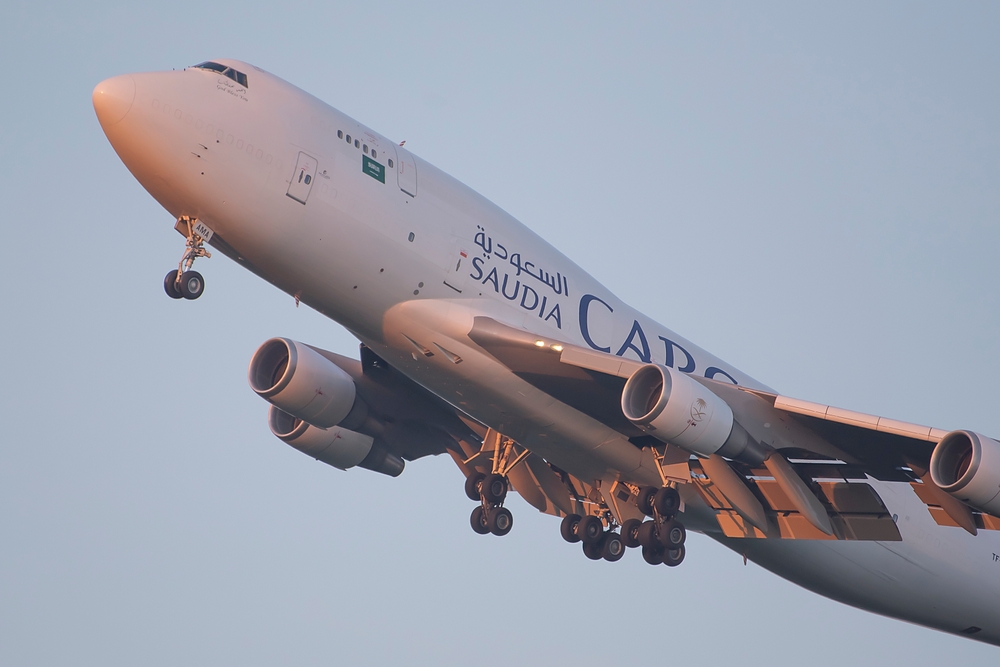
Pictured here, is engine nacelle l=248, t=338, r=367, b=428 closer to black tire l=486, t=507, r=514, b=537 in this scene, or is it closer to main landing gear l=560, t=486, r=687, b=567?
black tire l=486, t=507, r=514, b=537

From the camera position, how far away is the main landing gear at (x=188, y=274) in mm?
19125

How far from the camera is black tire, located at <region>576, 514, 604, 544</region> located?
23.9 m

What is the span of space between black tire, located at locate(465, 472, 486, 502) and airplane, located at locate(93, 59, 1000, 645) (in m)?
0.03

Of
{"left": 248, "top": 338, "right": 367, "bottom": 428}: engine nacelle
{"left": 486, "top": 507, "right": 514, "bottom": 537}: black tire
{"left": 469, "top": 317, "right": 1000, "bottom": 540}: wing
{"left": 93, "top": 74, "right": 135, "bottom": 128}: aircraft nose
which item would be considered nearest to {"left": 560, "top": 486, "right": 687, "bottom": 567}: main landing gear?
{"left": 469, "top": 317, "right": 1000, "bottom": 540}: wing

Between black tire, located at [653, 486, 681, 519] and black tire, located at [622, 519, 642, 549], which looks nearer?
black tire, located at [653, 486, 681, 519]

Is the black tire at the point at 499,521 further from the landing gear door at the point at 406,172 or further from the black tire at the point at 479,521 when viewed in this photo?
the landing gear door at the point at 406,172

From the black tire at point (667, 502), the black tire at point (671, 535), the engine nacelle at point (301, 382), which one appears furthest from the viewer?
the engine nacelle at point (301, 382)

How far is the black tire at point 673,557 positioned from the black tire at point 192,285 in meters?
10.1

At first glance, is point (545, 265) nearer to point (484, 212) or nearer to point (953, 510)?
point (484, 212)

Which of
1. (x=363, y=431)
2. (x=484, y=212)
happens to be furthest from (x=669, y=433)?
(x=363, y=431)

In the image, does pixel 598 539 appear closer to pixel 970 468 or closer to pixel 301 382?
pixel 301 382

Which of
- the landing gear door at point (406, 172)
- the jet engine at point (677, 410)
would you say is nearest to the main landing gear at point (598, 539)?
the jet engine at point (677, 410)

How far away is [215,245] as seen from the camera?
1969 cm

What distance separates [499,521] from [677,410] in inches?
232
